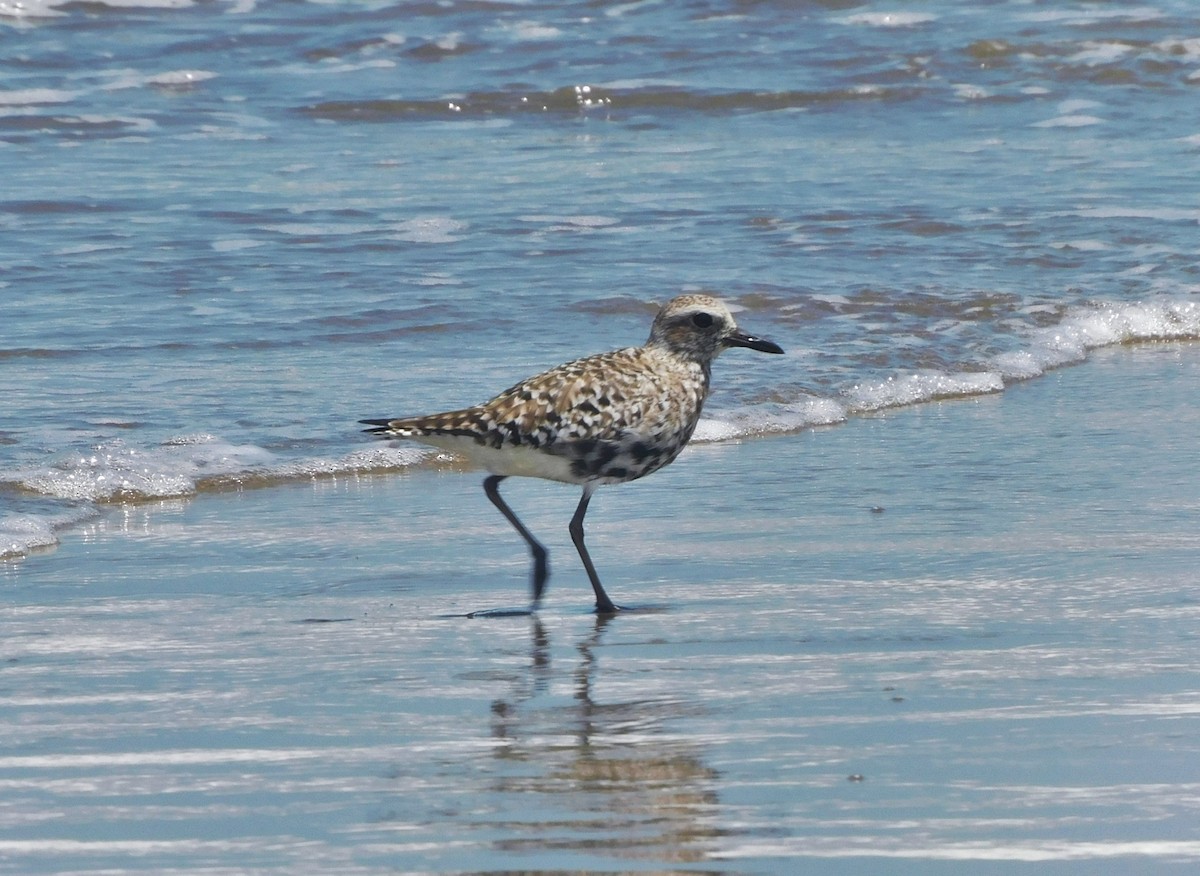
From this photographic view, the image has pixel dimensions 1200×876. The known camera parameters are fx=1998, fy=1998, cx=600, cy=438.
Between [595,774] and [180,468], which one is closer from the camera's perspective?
[595,774]

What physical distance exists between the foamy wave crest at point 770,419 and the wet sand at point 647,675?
39cm

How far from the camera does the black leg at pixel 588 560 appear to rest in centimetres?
538

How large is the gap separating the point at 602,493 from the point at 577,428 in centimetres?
137

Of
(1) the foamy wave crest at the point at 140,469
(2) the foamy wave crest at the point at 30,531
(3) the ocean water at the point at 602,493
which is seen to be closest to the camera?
(3) the ocean water at the point at 602,493

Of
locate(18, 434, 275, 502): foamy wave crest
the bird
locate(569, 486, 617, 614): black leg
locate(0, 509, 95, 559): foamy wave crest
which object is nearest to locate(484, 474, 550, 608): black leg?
the bird

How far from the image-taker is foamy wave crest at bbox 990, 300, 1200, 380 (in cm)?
920

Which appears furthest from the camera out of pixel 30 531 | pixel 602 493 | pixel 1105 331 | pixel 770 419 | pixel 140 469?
pixel 1105 331

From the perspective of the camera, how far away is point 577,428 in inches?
222

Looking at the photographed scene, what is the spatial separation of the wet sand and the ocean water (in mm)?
18

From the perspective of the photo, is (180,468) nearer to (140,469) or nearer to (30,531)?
(140,469)

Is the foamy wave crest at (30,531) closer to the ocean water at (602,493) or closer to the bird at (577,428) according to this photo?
the ocean water at (602,493)

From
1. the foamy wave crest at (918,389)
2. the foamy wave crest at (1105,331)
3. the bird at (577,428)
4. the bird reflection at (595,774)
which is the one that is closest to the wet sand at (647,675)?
the bird reflection at (595,774)

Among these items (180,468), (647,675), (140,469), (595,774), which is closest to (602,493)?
(180,468)

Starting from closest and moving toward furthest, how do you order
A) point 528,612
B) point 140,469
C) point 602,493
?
point 528,612, point 602,493, point 140,469
